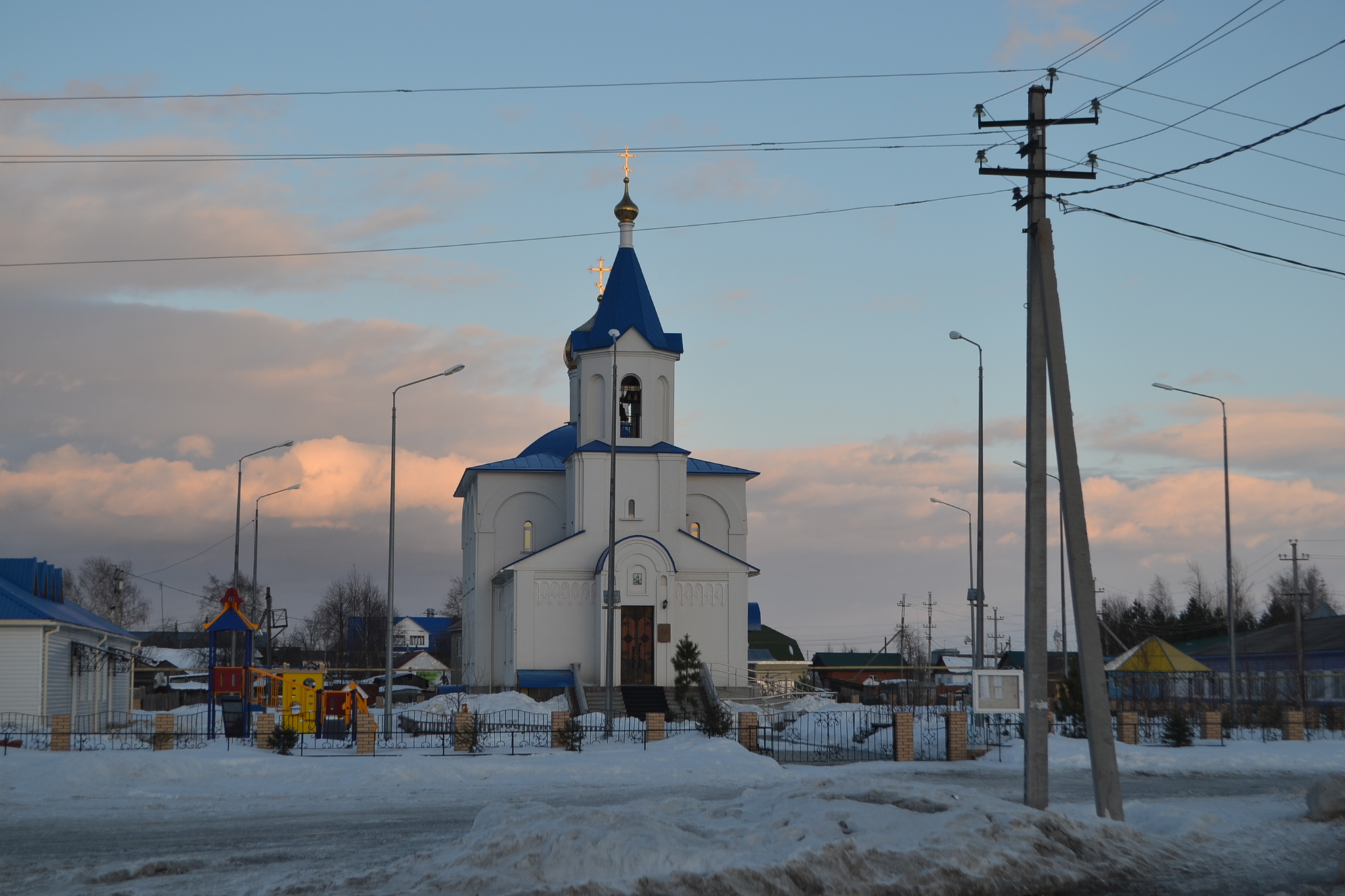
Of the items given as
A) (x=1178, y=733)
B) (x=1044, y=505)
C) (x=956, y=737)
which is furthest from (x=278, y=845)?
(x=1178, y=733)

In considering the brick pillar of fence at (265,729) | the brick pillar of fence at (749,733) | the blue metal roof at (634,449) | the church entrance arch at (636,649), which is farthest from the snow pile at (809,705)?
the brick pillar of fence at (265,729)

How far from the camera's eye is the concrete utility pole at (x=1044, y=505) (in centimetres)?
1499

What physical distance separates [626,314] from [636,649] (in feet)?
35.9

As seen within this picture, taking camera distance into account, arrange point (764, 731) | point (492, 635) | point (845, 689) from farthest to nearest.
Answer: point (845, 689) → point (492, 635) → point (764, 731)

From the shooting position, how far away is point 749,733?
88.6 feet

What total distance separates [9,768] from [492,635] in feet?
79.0

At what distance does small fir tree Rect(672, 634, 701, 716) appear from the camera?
36.0m

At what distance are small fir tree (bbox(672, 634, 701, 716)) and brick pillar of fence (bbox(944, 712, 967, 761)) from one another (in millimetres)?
9608

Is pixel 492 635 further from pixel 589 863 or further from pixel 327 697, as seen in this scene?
pixel 589 863

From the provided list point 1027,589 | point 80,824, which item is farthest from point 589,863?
point 80,824

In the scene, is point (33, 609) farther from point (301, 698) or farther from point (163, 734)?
point (163, 734)

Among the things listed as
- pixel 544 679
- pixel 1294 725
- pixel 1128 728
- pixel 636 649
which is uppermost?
pixel 636 649

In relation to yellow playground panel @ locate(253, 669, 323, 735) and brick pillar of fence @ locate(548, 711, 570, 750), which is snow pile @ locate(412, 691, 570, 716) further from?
brick pillar of fence @ locate(548, 711, 570, 750)

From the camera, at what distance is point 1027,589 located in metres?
15.9
